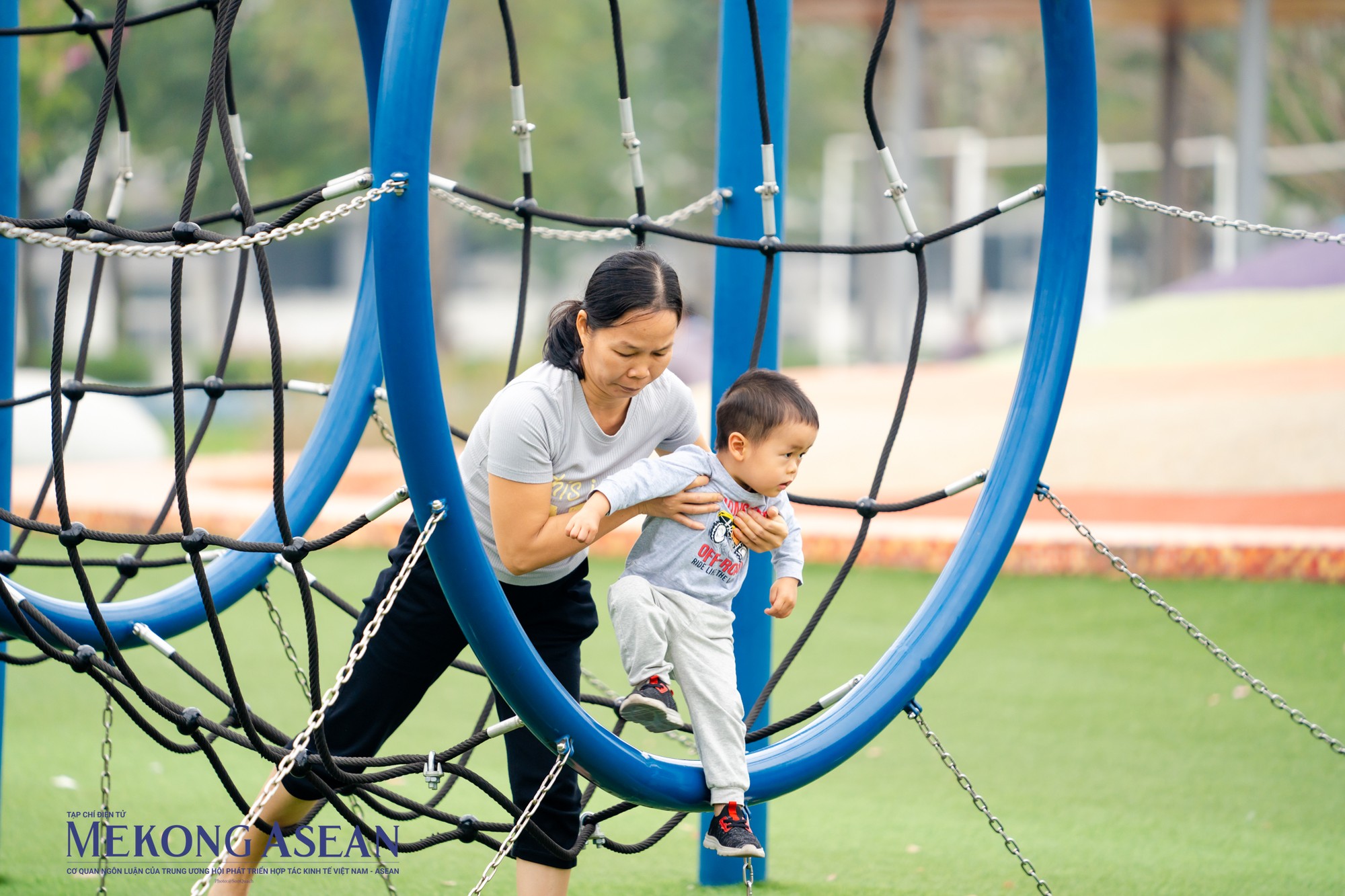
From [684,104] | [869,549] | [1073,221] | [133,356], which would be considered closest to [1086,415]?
Answer: [869,549]

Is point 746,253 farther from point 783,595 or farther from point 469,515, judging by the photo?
point 469,515

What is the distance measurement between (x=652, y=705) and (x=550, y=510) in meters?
0.32

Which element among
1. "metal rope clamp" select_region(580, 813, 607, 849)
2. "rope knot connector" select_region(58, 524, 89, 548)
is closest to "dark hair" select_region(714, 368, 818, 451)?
"metal rope clamp" select_region(580, 813, 607, 849)

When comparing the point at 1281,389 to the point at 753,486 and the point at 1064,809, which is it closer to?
the point at 1064,809

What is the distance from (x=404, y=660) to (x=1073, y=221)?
57.4 inches

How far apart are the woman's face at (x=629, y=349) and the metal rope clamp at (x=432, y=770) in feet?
2.16

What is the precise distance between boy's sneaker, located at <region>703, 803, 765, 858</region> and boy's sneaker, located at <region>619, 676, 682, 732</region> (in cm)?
20

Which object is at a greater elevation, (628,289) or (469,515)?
(628,289)

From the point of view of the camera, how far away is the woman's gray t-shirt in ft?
6.00

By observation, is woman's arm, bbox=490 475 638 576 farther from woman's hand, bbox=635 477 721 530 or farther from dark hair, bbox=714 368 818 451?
dark hair, bbox=714 368 818 451

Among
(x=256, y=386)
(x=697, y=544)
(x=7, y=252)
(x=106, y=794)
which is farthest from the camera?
(x=256, y=386)

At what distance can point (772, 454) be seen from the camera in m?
1.96

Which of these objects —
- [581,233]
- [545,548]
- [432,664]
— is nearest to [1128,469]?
[581,233]

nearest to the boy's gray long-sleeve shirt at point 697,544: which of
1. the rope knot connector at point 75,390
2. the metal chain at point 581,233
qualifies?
the metal chain at point 581,233
